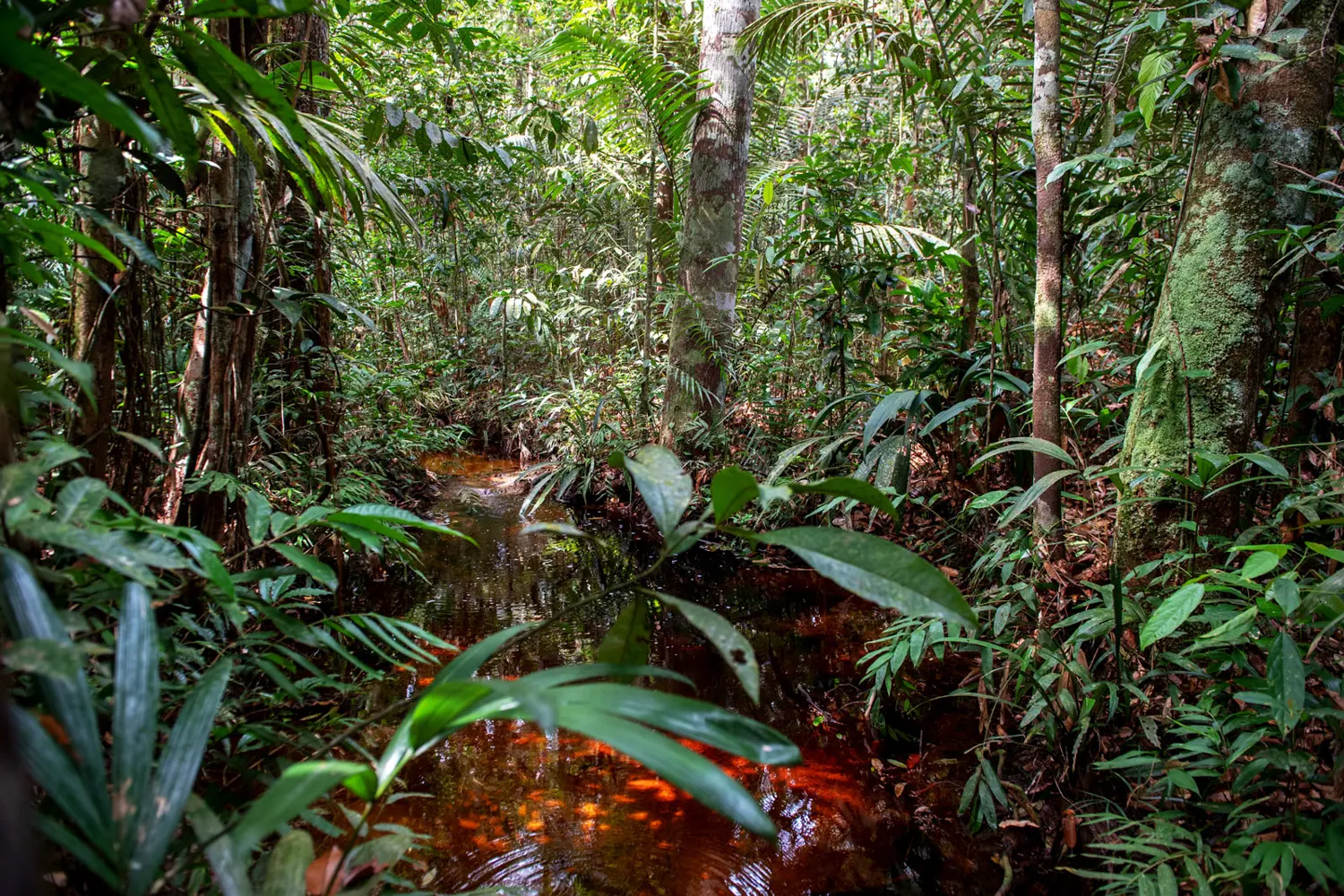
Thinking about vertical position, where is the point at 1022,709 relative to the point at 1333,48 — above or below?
below

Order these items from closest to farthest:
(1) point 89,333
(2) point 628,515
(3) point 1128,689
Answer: (1) point 89,333
(3) point 1128,689
(2) point 628,515

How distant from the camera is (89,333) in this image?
1282 mm

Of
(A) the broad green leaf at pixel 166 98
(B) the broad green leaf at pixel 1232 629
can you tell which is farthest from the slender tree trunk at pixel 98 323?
(B) the broad green leaf at pixel 1232 629

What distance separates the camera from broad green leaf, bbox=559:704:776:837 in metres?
0.51

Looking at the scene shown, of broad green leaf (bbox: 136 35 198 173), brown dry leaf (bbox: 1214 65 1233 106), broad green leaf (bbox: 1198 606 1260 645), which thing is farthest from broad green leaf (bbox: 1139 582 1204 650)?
broad green leaf (bbox: 136 35 198 173)

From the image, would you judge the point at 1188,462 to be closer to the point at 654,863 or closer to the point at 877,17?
the point at 654,863

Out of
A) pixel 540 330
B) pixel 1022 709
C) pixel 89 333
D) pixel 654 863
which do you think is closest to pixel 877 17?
pixel 1022 709

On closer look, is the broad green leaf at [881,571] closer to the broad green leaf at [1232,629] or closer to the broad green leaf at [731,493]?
the broad green leaf at [731,493]

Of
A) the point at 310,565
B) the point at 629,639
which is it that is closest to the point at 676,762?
the point at 629,639

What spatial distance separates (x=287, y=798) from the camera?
0.53 m

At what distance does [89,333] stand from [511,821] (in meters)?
1.44

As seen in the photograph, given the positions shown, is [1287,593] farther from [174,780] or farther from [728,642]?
[174,780]

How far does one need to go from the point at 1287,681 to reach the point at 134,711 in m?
1.47

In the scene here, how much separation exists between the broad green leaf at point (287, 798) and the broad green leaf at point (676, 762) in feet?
0.62
